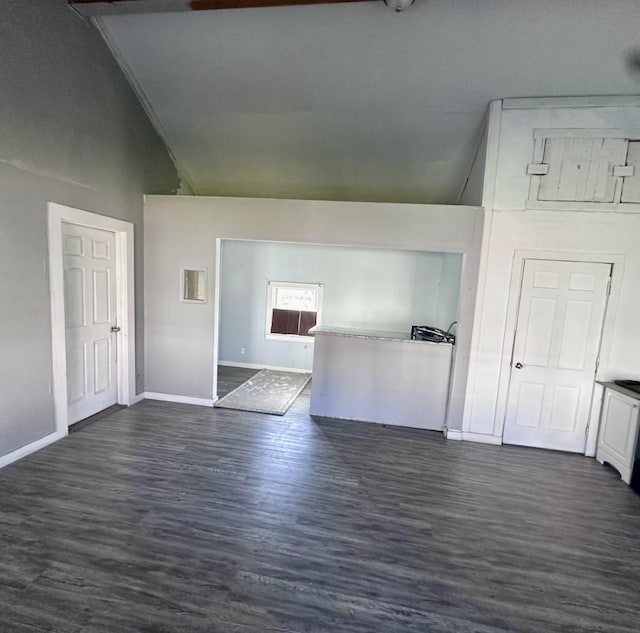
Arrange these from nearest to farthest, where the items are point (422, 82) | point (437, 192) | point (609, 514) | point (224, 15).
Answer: point (609, 514) → point (224, 15) → point (422, 82) → point (437, 192)

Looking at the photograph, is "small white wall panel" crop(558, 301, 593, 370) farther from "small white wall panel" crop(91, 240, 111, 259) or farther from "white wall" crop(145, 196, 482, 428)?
"small white wall panel" crop(91, 240, 111, 259)

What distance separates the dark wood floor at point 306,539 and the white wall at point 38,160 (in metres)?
0.73

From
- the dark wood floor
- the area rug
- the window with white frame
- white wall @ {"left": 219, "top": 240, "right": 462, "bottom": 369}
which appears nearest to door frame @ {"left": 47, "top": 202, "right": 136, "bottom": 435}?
the dark wood floor

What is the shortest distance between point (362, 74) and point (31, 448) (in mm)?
4588

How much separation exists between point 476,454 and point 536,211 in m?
2.52

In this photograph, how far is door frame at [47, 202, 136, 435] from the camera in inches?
121

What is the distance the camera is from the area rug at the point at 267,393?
4.39 meters

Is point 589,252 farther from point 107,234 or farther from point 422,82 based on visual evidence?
point 107,234

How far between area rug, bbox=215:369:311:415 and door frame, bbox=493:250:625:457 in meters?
2.50

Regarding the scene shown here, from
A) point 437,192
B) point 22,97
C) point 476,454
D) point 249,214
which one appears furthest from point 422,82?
point 476,454

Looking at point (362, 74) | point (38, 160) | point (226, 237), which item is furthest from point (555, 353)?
point (38, 160)

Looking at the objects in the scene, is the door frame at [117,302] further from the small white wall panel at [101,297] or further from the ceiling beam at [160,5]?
the ceiling beam at [160,5]

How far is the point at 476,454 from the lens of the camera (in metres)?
3.52

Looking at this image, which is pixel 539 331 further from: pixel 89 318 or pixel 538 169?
pixel 89 318
